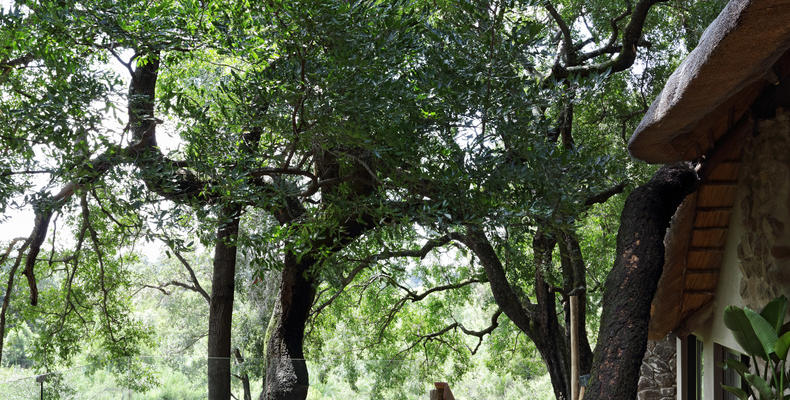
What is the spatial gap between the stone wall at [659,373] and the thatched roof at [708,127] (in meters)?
1.15

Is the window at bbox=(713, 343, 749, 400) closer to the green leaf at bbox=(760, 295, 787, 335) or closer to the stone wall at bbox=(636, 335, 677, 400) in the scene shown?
the green leaf at bbox=(760, 295, 787, 335)

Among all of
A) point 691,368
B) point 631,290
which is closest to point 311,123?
point 631,290

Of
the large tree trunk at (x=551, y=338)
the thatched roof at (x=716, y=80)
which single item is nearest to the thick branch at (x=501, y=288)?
the large tree trunk at (x=551, y=338)

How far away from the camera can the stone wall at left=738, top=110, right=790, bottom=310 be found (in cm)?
333

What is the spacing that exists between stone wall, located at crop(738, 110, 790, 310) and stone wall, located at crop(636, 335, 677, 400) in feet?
7.66

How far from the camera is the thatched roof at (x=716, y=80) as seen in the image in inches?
81.2

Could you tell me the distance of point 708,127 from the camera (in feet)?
11.4

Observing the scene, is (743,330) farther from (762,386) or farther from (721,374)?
(721,374)

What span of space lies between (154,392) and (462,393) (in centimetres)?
1412

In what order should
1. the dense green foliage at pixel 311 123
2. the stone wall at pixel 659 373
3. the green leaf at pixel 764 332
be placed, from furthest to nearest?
the stone wall at pixel 659 373
the dense green foliage at pixel 311 123
the green leaf at pixel 764 332

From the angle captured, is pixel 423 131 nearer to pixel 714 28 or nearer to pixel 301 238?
pixel 301 238

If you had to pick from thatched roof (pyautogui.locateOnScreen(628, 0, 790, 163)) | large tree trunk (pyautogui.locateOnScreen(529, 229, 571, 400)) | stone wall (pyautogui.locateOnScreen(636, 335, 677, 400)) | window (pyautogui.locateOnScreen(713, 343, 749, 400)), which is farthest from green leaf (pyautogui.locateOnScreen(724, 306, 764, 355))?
large tree trunk (pyautogui.locateOnScreen(529, 229, 571, 400))

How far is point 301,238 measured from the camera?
4867mm

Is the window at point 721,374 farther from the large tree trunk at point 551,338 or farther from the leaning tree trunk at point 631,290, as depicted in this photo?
the large tree trunk at point 551,338
